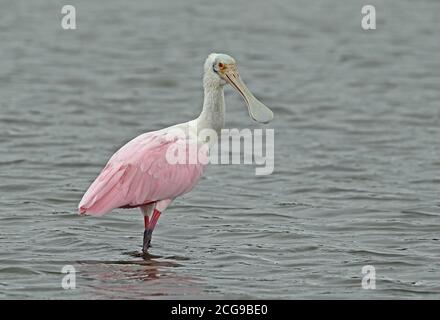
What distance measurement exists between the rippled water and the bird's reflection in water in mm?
23

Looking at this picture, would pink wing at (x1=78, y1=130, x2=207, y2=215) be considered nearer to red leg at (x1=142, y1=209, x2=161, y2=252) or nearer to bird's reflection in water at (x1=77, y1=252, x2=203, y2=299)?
red leg at (x1=142, y1=209, x2=161, y2=252)

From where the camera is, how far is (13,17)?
2398cm

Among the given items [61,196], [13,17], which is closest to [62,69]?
[13,17]

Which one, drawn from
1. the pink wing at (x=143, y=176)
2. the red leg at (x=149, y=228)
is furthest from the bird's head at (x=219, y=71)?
the red leg at (x=149, y=228)

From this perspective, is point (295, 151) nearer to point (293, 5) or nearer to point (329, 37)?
point (329, 37)

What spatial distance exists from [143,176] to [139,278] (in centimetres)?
94

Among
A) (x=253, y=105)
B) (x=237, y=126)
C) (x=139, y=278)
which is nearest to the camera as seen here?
(x=139, y=278)

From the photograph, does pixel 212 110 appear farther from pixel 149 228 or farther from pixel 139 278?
pixel 139 278

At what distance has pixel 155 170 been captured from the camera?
10.3m

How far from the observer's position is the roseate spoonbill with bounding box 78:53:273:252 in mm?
10039

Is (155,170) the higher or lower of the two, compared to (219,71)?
lower

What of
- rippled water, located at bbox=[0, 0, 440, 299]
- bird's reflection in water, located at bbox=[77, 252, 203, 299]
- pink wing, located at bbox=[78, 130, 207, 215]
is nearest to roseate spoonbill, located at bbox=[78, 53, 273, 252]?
pink wing, located at bbox=[78, 130, 207, 215]

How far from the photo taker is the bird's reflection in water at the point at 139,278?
9.19m

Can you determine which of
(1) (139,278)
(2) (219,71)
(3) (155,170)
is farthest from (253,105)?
(1) (139,278)
